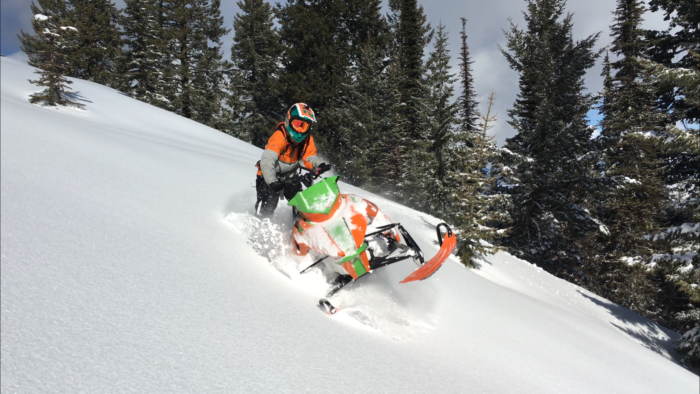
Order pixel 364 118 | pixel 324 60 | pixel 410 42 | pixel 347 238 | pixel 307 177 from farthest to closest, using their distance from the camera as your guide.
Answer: pixel 410 42, pixel 324 60, pixel 364 118, pixel 307 177, pixel 347 238

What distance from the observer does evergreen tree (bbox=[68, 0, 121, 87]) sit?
106 feet

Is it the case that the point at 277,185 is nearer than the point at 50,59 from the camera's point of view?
Yes

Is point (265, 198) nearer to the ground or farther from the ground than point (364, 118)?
nearer to the ground

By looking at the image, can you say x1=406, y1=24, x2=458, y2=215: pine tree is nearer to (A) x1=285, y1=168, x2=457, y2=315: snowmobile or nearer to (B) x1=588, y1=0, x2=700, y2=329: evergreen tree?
(B) x1=588, y1=0, x2=700, y2=329: evergreen tree

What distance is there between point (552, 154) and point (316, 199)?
2170 centimetres

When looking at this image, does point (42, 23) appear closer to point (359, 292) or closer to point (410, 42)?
point (359, 292)

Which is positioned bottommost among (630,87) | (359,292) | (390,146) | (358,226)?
(359,292)

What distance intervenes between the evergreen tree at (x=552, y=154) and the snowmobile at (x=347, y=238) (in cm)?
1649

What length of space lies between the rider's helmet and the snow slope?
1.48 metres

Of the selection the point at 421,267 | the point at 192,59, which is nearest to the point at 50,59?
the point at 421,267

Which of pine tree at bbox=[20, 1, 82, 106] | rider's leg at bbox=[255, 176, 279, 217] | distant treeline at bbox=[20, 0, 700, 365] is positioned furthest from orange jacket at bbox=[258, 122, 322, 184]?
pine tree at bbox=[20, 1, 82, 106]

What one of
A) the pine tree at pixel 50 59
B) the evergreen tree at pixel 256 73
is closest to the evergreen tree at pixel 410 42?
the evergreen tree at pixel 256 73

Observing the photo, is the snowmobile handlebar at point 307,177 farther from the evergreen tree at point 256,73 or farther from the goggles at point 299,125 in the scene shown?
the evergreen tree at point 256,73

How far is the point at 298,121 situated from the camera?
504 cm
